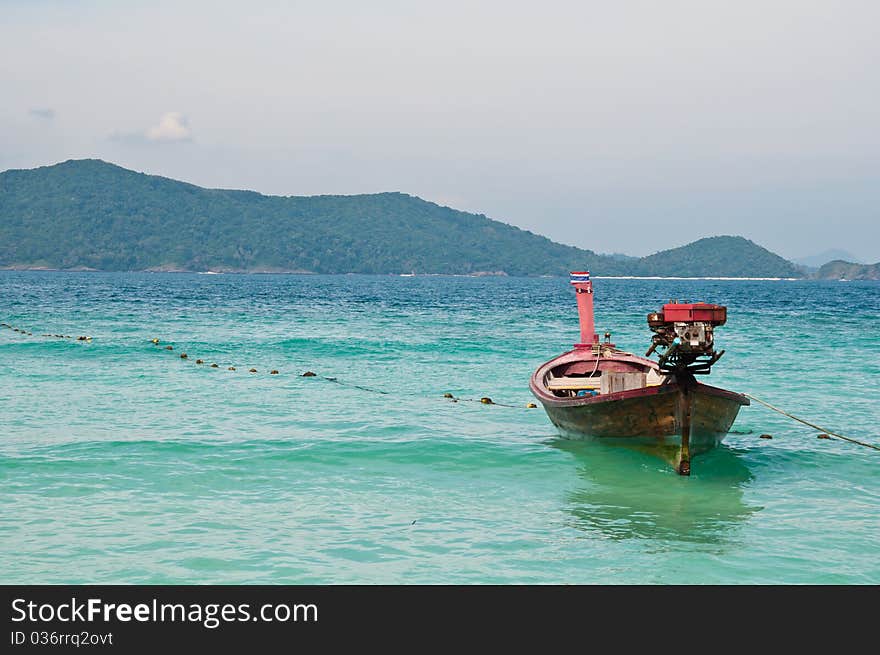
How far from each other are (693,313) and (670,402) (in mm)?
2405

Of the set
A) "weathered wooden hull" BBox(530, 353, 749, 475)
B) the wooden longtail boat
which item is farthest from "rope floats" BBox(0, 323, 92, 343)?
"weathered wooden hull" BBox(530, 353, 749, 475)

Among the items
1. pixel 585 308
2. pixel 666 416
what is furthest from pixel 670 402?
pixel 585 308

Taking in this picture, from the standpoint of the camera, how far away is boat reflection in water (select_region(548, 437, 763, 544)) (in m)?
13.4

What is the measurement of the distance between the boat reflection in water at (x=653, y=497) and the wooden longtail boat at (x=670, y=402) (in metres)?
0.37

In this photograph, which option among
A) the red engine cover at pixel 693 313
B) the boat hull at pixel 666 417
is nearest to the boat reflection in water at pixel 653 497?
the boat hull at pixel 666 417

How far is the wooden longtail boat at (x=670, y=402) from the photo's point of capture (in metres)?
14.7

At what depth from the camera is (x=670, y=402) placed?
16.3 metres

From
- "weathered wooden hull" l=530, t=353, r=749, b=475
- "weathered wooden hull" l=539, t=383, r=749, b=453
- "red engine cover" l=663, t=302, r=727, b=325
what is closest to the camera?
"red engine cover" l=663, t=302, r=727, b=325

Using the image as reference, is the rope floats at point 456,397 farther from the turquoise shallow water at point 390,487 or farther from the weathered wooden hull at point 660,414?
the weathered wooden hull at point 660,414

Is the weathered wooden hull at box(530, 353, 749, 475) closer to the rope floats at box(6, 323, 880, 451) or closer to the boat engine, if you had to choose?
the rope floats at box(6, 323, 880, 451)
